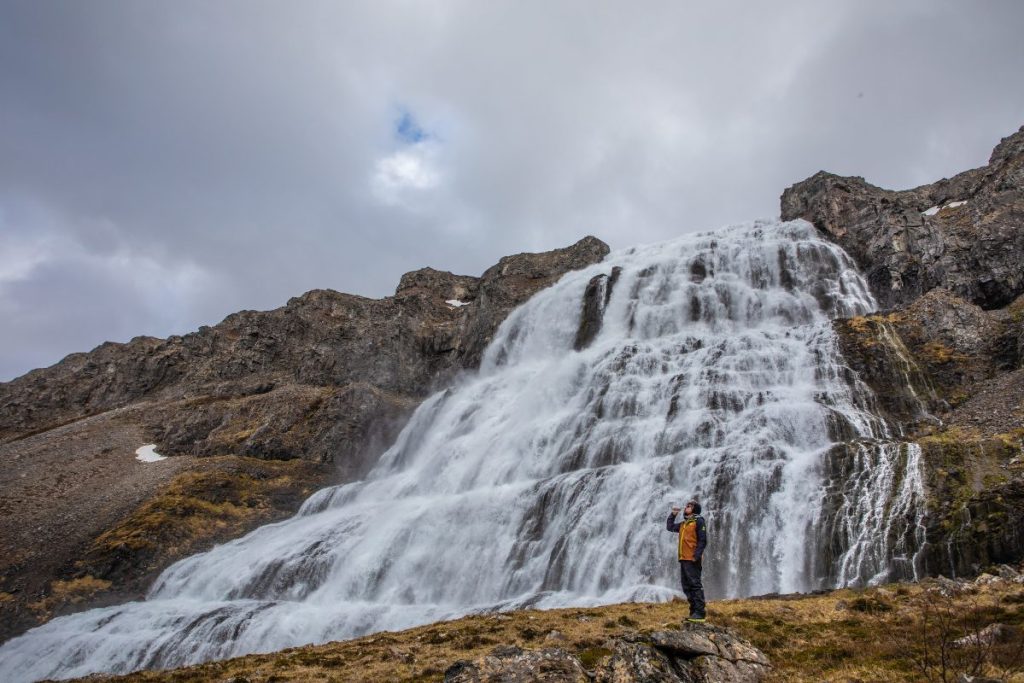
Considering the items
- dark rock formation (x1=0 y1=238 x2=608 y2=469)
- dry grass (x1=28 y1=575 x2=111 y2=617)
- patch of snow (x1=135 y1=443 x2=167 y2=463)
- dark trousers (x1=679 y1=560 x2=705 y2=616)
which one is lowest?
dry grass (x1=28 y1=575 x2=111 y2=617)

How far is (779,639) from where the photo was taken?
12.8 meters

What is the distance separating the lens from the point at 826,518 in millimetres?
22562

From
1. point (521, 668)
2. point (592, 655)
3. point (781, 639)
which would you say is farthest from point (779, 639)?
point (521, 668)

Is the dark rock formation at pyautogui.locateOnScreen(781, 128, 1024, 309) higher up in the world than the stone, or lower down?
higher up

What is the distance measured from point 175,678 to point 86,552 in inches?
1304

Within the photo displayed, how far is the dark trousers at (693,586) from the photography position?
12.4 meters

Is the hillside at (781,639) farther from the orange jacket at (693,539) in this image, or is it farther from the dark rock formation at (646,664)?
the orange jacket at (693,539)

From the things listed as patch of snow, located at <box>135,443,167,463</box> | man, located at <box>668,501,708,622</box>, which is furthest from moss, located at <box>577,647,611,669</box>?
patch of snow, located at <box>135,443,167,463</box>

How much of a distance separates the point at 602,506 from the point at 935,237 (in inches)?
1580

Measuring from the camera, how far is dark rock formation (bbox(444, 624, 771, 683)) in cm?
952

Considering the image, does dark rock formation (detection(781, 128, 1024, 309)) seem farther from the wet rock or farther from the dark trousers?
the dark trousers

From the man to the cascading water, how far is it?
32.9 ft

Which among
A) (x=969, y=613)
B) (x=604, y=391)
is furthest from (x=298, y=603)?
(x=969, y=613)

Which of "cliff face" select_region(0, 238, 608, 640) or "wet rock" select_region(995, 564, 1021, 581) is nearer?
"wet rock" select_region(995, 564, 1021, 581)
